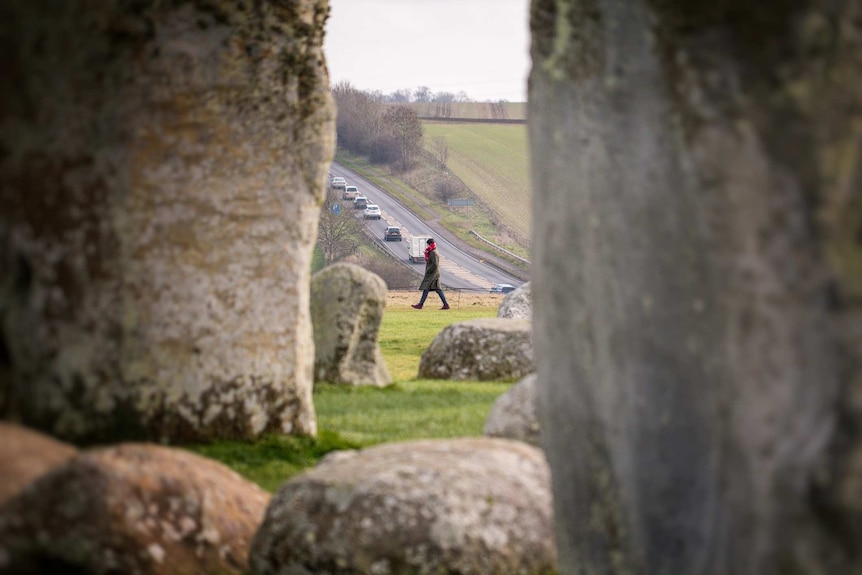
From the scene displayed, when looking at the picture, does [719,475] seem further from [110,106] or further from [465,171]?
[465,171]

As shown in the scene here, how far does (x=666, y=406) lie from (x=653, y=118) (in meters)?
0.96

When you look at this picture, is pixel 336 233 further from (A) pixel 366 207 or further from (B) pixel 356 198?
(B) pixel 356 198

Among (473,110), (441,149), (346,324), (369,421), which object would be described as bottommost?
(369,421)

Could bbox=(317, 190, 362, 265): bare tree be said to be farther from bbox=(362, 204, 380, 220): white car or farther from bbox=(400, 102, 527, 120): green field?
bbox=(400, 102, 527, 120): green field

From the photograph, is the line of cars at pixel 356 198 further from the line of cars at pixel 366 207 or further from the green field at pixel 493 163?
the green field at pixel 493 163

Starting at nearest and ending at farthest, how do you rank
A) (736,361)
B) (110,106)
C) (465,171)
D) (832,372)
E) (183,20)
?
(832,372), (736,361), (110,106), (183,20), (465,171)

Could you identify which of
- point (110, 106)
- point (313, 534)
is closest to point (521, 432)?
point (313, 534)

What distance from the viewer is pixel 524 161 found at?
82.8 meters

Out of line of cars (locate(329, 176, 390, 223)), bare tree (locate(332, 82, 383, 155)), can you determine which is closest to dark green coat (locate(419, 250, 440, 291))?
line of cars (locate(329, 176, 390, 223))

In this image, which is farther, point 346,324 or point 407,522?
point 346,324

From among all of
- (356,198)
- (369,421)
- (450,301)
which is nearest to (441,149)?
(356,198)

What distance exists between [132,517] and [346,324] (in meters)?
9.31

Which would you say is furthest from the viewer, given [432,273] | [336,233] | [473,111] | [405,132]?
[473,111]

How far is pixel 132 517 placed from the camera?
5.43 meters
